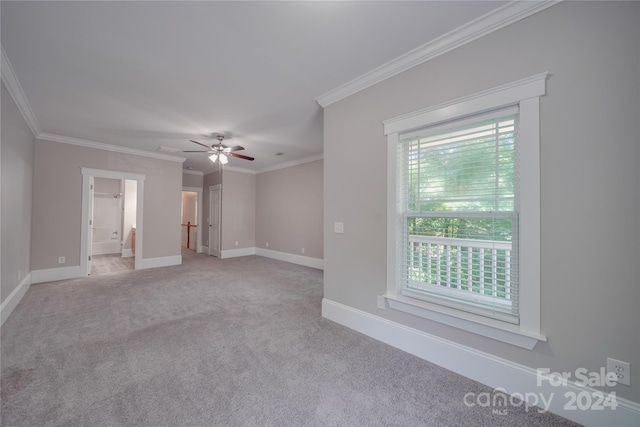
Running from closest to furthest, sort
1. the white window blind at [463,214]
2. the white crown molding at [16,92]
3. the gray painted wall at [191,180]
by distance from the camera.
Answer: the white window blind at [463,214] < the white crown molding at [16,92] < the gray painted wall at [191,180]

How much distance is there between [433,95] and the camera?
84.3 inches

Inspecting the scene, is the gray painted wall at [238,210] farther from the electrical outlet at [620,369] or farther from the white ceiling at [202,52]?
the electrical outlet at [620,369]

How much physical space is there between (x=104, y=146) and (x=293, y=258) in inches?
186

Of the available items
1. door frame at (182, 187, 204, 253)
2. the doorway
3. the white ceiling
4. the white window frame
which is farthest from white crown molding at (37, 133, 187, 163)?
the white window frame

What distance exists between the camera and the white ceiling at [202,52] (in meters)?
1.77

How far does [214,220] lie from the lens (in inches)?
294

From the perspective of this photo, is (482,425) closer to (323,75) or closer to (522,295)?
(522,295)

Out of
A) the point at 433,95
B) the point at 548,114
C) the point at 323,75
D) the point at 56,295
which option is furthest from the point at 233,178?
the point at 548,114

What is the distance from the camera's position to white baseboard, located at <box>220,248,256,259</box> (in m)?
7.02

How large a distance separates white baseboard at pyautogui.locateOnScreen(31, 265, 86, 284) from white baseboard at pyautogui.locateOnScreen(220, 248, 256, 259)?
9.61ft

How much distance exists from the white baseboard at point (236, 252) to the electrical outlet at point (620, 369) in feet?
23.3

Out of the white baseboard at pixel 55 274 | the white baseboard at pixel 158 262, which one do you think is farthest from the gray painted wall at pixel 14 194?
the white baseboard at pixel 158 262

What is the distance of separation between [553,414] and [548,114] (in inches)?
76.2

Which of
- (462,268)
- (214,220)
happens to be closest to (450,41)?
(462,268)
